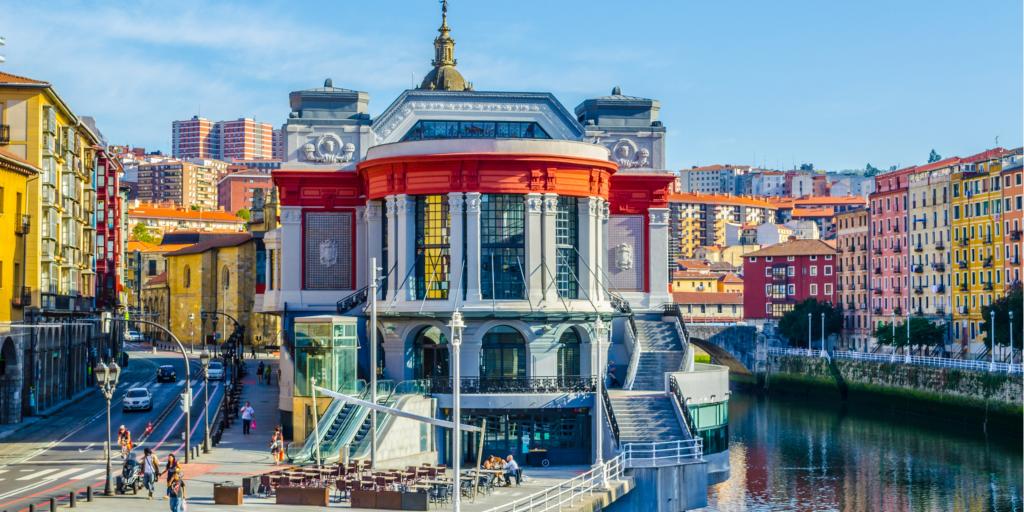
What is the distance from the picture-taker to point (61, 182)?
88.4m

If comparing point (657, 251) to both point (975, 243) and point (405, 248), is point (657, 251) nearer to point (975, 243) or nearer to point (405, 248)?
point (405, 248)

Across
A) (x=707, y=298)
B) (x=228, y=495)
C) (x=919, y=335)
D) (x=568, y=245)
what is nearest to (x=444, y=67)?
(x=568, y=245)

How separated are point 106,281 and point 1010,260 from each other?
73521mm

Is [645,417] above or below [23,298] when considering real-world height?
below

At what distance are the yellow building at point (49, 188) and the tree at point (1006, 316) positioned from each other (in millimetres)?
67222

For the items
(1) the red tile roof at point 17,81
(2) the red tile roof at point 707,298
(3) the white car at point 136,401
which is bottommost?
(3) the white car at point 136,401

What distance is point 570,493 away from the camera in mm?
48500

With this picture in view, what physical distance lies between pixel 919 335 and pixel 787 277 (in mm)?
38670

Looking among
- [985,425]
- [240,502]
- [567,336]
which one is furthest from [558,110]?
[985,425]

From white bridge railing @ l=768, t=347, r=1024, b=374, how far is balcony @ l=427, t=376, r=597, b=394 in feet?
160

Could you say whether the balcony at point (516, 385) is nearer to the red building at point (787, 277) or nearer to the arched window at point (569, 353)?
the arched window at point (569, 353)

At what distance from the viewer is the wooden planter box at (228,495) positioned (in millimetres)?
43688

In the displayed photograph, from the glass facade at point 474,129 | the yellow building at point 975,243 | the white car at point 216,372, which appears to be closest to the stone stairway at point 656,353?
the glass facade at point 474,129

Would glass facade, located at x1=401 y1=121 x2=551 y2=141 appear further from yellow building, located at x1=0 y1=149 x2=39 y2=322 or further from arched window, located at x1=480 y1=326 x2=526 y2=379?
yellow building, located at x1=0 y1=149 x2=39 y2=322
